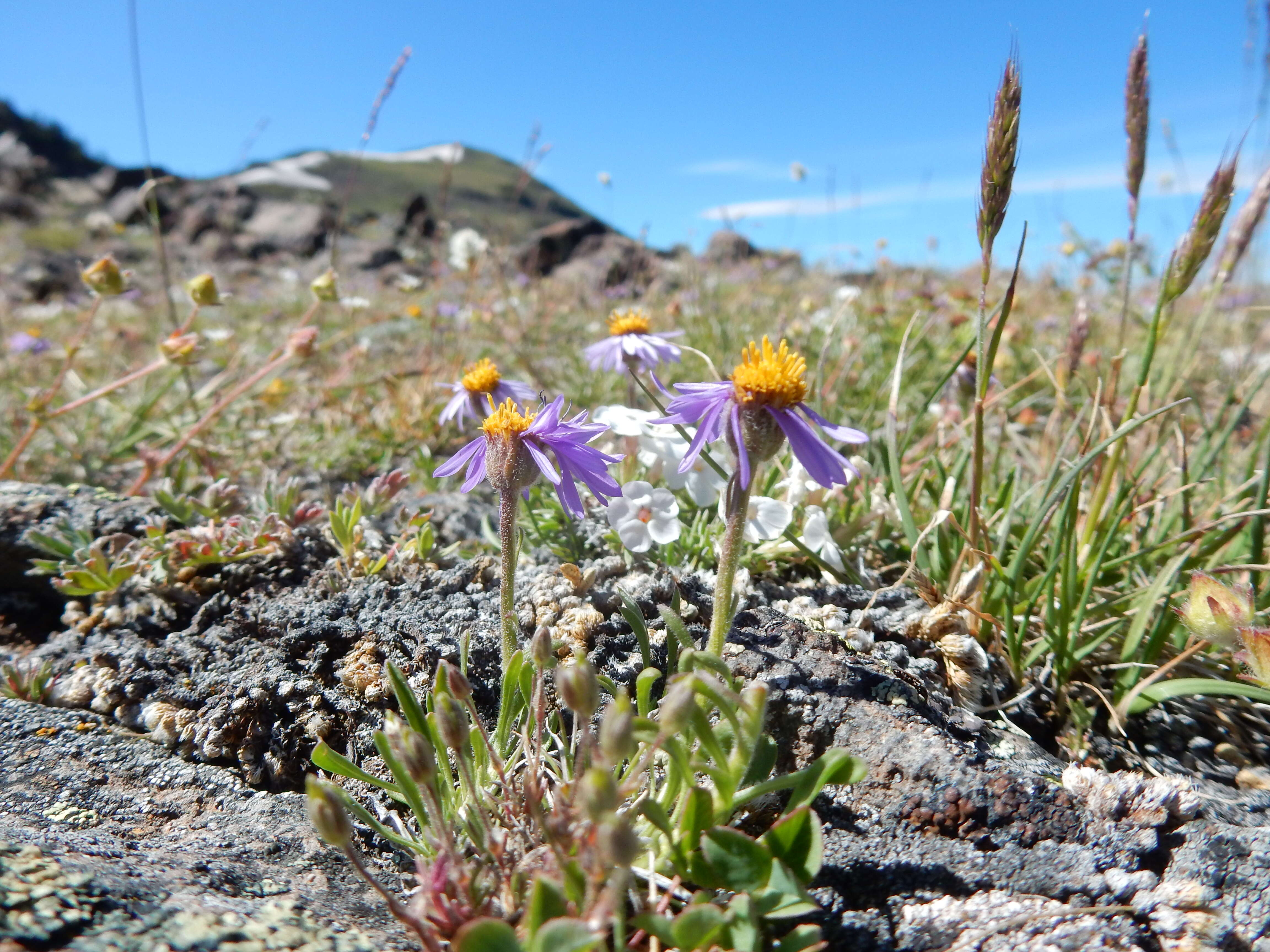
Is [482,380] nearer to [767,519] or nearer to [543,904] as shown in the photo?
[767,519]

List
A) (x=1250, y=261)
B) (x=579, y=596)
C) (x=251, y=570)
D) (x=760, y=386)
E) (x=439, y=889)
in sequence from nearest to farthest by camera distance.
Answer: (x=439, y=889), (x=760, y=386), (x=579, y=596), (x=251, y=570), (x=1250, y=261)

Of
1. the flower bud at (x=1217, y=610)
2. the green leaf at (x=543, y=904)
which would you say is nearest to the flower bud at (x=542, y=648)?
the green leaf at (x=543, y=904)

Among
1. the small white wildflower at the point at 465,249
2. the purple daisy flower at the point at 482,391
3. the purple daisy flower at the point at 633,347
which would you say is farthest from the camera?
the small white wildflower at the point at 465,249

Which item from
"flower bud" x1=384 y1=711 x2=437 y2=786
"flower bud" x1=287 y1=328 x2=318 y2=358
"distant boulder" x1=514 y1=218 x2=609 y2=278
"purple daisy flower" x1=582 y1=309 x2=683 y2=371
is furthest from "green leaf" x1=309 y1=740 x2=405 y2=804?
"distant boulder" x1=514 y1=218 x2=609 y2=278

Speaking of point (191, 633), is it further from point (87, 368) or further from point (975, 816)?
point (87, 368)

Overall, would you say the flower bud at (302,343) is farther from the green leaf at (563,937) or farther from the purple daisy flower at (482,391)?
the green leaf at (563,937)

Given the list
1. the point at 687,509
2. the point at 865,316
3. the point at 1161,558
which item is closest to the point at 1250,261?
the point at 865,316
